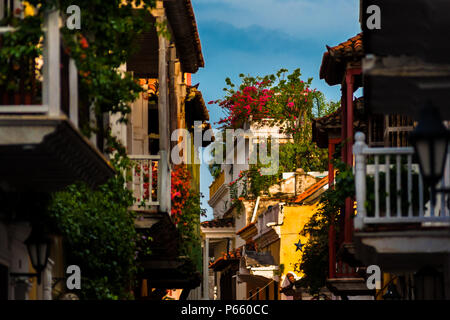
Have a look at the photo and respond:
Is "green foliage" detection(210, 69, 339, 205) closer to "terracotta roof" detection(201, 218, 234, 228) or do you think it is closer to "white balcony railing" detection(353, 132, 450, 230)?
"terracotta roof" detection(201, 218, 234, 228)

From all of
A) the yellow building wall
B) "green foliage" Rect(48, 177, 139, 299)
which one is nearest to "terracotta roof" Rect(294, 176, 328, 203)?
the yellow building wall

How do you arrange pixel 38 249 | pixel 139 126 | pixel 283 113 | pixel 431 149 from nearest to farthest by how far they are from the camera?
pixel 431 149
pixel 38 249
pixel 139 126
pixel 283 113

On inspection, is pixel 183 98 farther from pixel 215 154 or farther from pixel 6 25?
pixel 215 154

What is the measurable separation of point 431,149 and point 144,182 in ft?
30.5

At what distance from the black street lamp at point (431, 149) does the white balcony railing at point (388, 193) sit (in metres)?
3.42

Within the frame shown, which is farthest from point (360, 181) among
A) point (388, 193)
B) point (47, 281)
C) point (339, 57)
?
point (339, 57)

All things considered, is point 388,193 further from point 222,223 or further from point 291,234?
point 222,223

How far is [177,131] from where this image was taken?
20344mm

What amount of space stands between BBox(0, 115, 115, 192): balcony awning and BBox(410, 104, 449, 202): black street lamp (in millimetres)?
2985

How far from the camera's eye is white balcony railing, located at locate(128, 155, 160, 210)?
52.7 feet

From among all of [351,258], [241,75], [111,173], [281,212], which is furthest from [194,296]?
[111,173]

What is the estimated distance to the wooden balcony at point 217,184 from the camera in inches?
2114

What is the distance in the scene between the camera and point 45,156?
9.24 m

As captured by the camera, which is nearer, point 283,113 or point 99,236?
point 99,236
